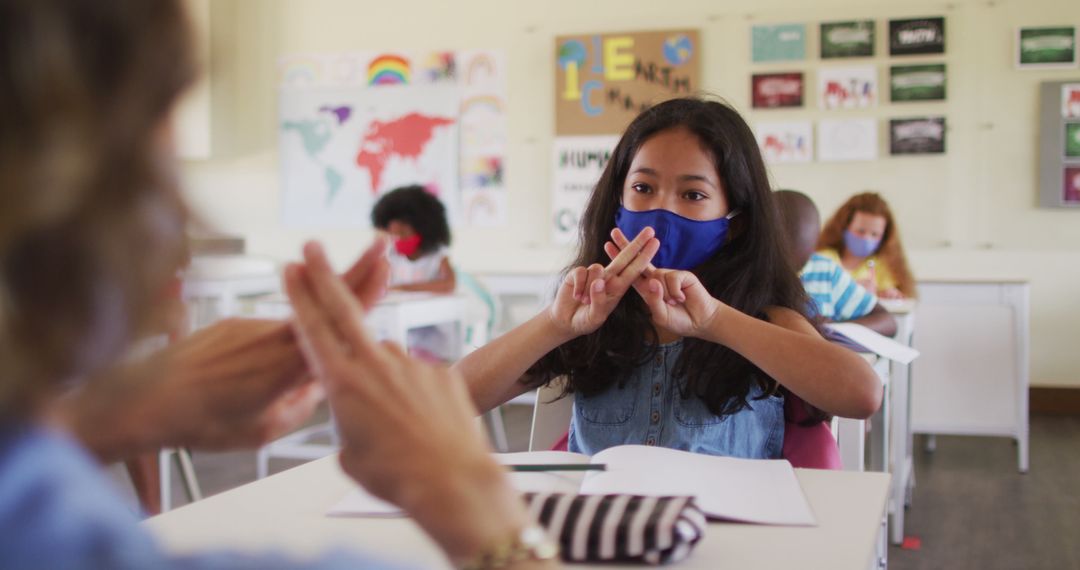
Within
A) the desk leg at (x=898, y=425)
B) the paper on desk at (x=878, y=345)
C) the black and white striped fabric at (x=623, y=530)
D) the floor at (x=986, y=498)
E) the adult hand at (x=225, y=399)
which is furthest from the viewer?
the desk leg at (x=898, y=425)

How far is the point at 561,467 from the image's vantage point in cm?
110

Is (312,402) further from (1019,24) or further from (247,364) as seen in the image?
(1019,24)

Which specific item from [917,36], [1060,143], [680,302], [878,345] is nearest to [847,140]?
[917,36]

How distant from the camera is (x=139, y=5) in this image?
32cm

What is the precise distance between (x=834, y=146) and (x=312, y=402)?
Result: 5093 mm

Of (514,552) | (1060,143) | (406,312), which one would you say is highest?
(1060,143)

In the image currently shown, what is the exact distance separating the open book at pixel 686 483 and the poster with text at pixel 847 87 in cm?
448

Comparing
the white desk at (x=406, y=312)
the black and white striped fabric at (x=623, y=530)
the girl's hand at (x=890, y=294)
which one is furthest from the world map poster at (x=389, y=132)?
the black and white striped fabric at (x=623, y=530)

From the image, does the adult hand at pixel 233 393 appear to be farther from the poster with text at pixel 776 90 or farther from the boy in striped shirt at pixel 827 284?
the poster with text at pixel 776 90

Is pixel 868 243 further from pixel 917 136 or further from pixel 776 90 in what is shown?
pixel 776 90

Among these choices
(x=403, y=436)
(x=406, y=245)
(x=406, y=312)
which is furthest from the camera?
(x=406, y=245)

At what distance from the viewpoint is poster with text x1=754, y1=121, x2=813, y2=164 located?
212 inches

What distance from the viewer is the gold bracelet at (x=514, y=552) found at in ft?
1.58

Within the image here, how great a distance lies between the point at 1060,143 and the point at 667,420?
4.49 metres
